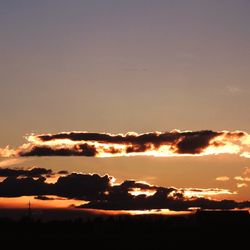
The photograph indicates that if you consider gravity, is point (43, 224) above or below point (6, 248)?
above

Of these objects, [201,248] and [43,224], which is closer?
[201,248]

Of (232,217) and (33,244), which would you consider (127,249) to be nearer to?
(33,244)

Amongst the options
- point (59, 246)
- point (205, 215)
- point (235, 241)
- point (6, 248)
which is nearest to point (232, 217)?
point (205, 215)

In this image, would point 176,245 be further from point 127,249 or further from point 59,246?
point 59,246

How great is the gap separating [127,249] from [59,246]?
34.6ft

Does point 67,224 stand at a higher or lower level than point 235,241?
higher

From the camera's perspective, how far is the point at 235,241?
104312 mm

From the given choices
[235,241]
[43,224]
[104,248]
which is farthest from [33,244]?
[43,224]

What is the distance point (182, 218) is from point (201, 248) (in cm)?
9547

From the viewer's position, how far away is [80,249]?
86562 millimetres

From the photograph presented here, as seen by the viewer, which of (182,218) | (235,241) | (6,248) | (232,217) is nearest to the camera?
(6,248)

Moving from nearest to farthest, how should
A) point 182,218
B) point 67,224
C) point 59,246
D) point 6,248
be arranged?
point 6,248
point 59,246
point 182,218
point 67,224

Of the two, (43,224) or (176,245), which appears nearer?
(176,245)

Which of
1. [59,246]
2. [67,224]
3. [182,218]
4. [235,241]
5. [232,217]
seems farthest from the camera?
[67,224]
